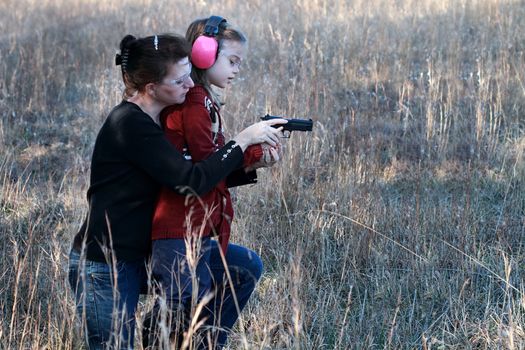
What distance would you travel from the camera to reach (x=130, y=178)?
2752mm

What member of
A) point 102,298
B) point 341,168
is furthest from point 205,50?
point 341,168

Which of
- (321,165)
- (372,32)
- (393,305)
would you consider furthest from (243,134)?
(372,32)

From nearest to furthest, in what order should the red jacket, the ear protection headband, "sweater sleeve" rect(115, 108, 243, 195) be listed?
"sweater sleeve" rect(115, 108, 243, 195), the red jacket, the ear protection headband

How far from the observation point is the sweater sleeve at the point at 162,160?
2.66 meters

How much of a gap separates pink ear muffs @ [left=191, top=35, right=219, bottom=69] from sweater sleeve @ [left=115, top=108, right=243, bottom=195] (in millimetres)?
331

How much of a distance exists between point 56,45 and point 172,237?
21.3 feet

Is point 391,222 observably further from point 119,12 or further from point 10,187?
point 119,12

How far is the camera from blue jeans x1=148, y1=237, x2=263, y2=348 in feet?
9.03

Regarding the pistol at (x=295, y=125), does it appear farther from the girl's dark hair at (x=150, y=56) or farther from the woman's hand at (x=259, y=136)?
the girl's dark hair at (x=150, y=56)

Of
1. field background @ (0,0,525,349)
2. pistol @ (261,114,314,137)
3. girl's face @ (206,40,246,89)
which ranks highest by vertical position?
girl's face @ (206,40,246,89)

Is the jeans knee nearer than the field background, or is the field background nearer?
the jeans knee

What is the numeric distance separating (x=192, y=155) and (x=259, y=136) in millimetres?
246

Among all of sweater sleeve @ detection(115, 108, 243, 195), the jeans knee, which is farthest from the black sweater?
the jeans knee

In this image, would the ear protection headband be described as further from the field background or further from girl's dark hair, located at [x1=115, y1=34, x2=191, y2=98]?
the field background
